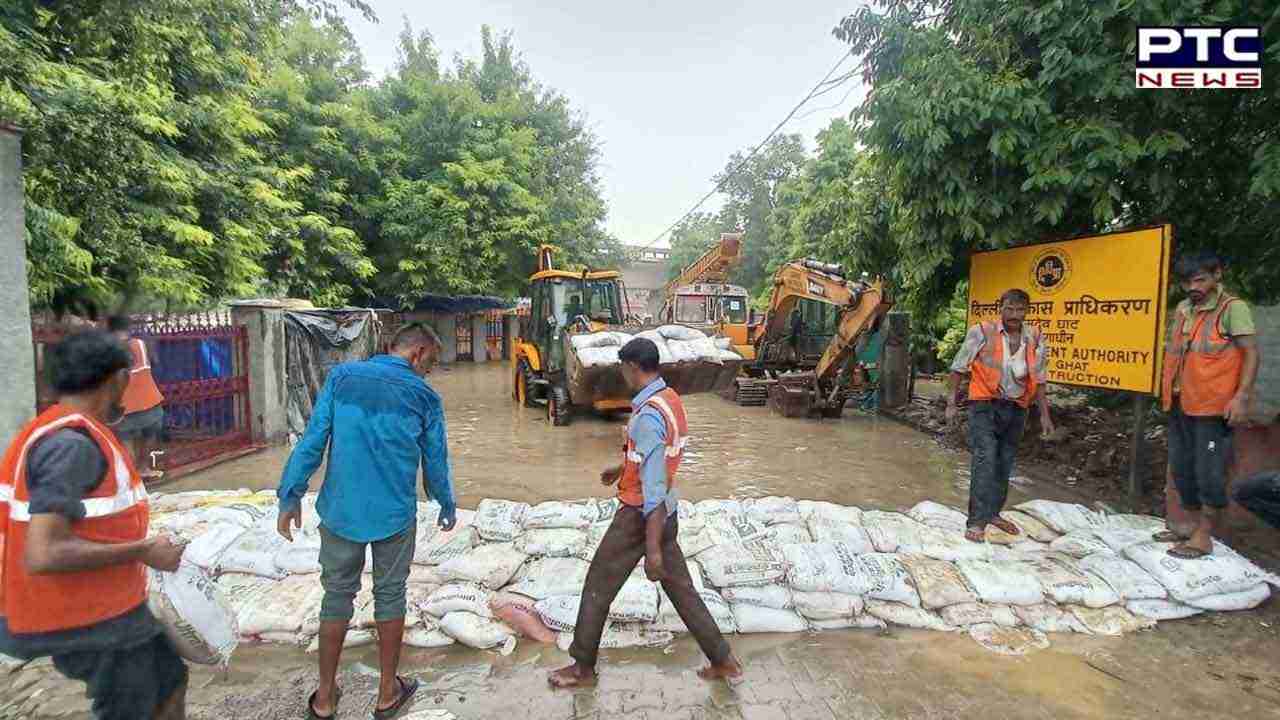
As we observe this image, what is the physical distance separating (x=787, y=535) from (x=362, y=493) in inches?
105

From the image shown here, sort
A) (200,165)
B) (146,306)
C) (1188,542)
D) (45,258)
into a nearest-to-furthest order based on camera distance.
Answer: (1188,542) → (146,306) → (45,258) → (200,165)

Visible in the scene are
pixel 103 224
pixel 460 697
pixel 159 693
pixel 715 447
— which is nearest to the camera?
pixel 159 693

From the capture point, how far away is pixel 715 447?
28.0 ft

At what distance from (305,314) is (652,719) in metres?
8.01

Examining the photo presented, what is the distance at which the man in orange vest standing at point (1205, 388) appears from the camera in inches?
151

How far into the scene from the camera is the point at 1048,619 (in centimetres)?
346

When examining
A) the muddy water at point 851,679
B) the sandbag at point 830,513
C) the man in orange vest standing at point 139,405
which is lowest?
the muddy water at point 851,679

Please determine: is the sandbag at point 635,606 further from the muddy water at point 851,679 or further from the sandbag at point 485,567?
the sandbag at point 485,567

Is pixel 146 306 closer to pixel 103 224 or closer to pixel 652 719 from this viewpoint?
pixel 103 224

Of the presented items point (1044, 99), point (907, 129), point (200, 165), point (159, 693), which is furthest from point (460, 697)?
point (200, 165)

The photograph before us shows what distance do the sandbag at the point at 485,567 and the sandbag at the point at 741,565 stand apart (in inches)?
44.0

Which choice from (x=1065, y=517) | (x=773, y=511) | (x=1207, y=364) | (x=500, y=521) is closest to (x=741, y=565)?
(x=773, y=511)

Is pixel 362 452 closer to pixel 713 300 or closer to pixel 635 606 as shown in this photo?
pixel 635 606

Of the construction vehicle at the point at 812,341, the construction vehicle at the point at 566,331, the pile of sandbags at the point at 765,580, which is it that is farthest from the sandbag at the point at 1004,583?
the construction vehicle at the point at 812,341
